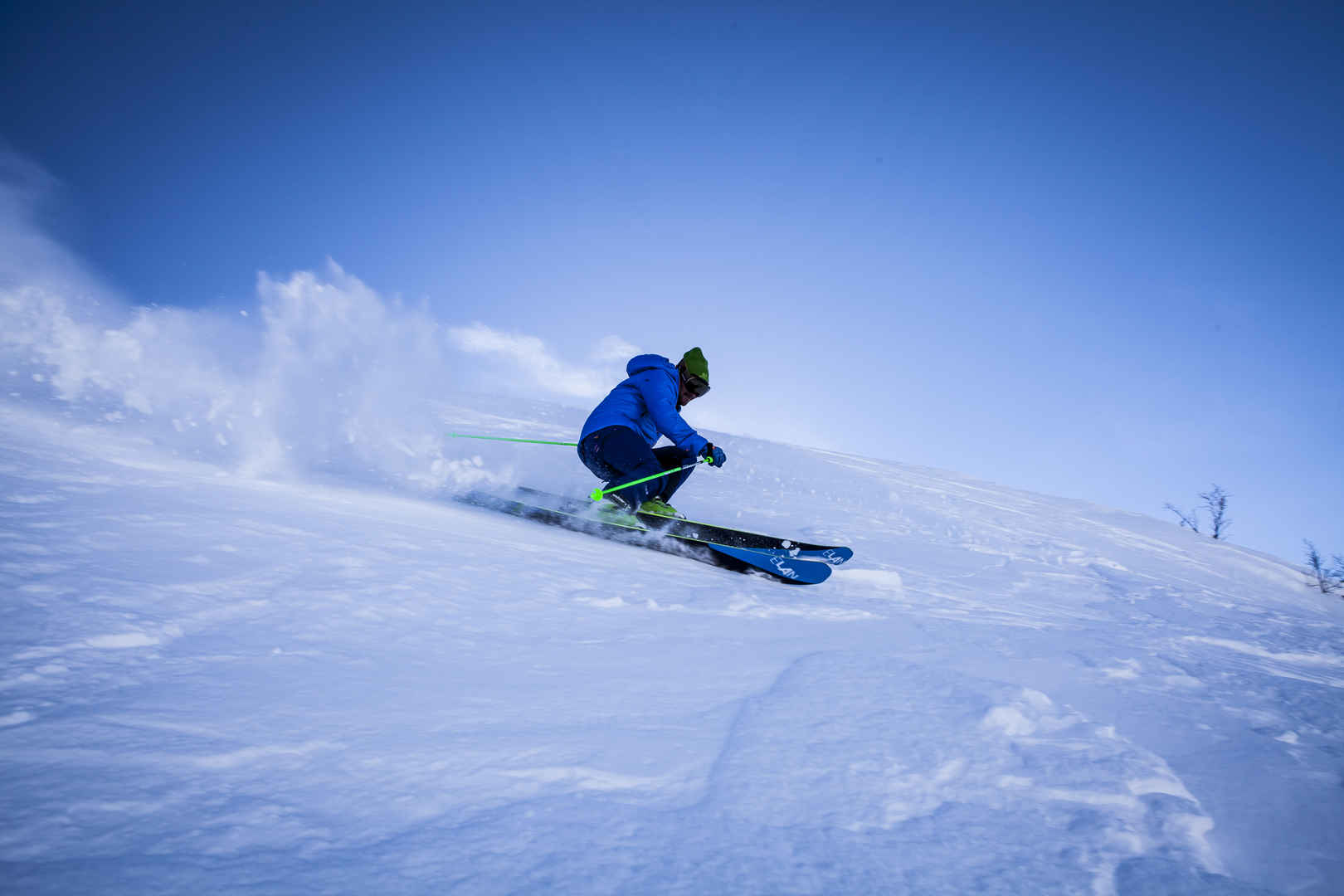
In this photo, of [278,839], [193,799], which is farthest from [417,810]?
[193,799]

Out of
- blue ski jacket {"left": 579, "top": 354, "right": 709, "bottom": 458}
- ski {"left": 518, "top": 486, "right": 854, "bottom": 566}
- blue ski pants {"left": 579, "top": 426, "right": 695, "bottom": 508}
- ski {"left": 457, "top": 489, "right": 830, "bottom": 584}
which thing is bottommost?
ski {"left": 457, "top": 489, "right": 830, "bottom": 584}

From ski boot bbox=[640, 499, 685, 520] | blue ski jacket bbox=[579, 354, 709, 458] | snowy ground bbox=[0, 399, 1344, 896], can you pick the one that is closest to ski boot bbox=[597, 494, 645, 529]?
ski boot bbox=[640, 499, 685, 520]

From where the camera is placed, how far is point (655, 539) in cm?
438

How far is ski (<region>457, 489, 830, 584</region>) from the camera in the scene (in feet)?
12.3

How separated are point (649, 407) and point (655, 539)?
1173 mm

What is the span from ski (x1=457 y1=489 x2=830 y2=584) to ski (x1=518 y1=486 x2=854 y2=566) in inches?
1.7

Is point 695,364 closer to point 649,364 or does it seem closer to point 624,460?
point 649,364

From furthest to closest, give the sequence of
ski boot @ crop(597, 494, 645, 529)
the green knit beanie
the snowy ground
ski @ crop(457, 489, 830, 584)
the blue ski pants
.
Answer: the green knit beanie
the blue ski pants
ski boot @ crop(597, 494, 645, 529)
ski @ crop(457, 489, 830, 584)
the snowy ground

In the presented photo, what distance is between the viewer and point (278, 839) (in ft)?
2.85

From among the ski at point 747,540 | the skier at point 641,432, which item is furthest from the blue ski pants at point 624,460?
the ski at point 747,540

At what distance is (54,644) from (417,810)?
1059 mm

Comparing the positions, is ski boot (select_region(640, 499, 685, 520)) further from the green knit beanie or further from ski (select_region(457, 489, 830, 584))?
the green knit beanie

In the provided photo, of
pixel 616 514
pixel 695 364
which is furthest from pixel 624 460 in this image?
pixel 695 364

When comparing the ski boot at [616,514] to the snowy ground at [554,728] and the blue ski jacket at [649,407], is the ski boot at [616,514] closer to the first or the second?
the blue ski jacket at [649,407]
